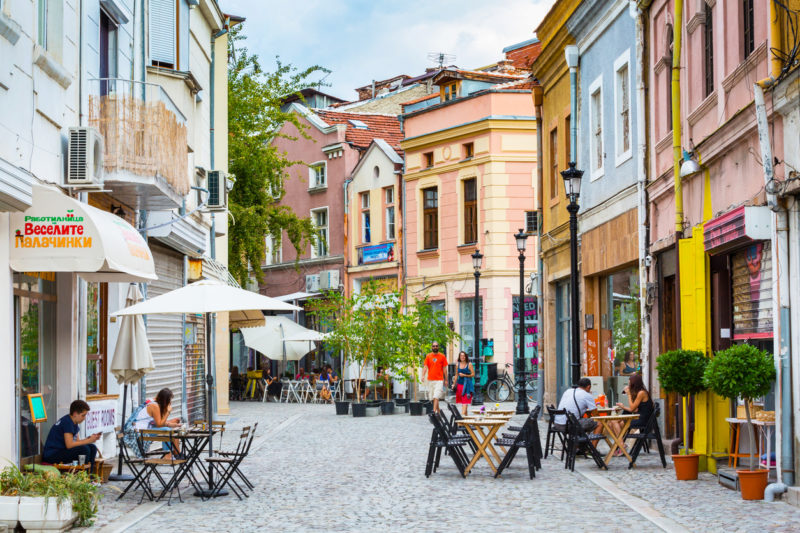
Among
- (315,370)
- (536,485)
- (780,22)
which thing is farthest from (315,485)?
(315,370)

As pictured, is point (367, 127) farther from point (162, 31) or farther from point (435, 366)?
point (162, 31)

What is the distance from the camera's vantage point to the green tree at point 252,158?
3309 cm

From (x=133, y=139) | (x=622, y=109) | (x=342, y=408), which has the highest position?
(x=622, y=109)

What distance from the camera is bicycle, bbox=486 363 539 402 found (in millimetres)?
34094

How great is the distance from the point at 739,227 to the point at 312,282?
3319 cm

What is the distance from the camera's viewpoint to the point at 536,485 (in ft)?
43.3

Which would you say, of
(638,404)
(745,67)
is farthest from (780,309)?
(638,404)

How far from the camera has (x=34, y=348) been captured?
13695 mm

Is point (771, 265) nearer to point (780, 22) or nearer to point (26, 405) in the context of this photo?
point (780, 22)

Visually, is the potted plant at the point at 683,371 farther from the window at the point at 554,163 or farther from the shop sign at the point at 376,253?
the shop sign at the point at 376,253

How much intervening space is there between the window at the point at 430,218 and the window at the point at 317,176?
A: 20.8 ft

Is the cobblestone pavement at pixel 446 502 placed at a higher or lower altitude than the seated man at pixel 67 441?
lower

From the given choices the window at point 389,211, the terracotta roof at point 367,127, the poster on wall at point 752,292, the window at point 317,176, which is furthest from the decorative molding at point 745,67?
the window at point 317,176

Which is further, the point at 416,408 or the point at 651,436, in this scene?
the point at 416,408
